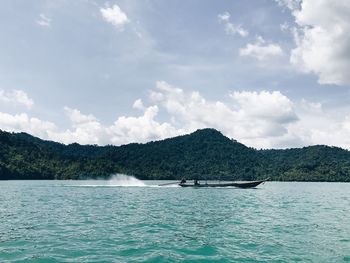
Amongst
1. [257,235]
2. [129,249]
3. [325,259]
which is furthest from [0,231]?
[325,259]

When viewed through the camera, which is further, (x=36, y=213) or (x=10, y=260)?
(x=36, y=213)

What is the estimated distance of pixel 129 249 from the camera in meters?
24.1

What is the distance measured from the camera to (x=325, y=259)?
73.0ft

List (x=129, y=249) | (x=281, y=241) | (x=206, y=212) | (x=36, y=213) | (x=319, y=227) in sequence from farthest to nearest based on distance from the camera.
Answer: (x=206, y=212)
(x=36, y=213)
(x=319, y=227)
(x=281, y=241)
(x=129, y=249)

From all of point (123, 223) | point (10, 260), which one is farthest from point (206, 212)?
point (10, 260)

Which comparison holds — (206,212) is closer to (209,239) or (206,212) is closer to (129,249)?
(209,239)

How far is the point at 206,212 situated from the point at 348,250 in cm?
2394

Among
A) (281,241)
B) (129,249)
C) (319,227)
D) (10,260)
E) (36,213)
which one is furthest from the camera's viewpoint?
(36,213)

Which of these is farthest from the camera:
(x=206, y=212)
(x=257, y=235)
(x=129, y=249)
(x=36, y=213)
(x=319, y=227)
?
(x=206, y=212)

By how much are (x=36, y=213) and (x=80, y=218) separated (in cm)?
770

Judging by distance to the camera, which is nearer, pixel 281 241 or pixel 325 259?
pixel 325 259

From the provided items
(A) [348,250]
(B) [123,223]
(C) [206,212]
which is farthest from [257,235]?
(C) [206,212]

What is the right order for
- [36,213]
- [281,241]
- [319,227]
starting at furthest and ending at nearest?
[36,213], [319,227], [281,241]

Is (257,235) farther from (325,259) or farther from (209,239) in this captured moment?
(325,259)
